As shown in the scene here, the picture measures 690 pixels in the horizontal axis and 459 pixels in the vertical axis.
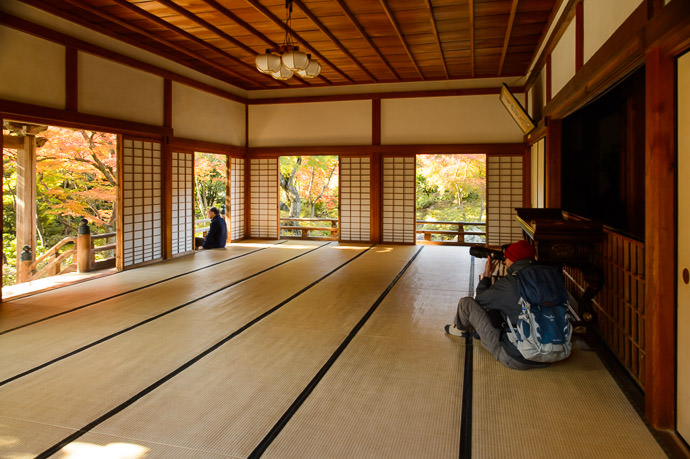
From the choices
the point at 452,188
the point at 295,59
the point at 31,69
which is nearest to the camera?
the point at 31,69

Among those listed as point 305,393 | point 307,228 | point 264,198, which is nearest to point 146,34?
point 264,198

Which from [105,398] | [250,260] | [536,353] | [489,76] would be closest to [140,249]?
[250,260]

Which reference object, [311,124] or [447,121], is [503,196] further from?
[311,124]

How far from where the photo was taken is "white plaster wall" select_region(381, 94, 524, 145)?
328 inches

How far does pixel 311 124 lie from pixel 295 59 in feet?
13.5

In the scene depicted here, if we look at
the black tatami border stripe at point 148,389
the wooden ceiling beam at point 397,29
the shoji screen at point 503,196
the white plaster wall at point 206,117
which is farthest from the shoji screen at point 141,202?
the shoji screen at point 503,196

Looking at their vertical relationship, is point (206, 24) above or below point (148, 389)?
→ above

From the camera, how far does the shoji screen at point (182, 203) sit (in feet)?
24.4

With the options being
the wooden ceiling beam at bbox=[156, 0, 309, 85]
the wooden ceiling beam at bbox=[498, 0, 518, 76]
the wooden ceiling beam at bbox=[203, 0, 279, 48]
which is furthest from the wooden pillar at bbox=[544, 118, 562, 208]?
the wooden ceiling beam at bbox=[156, 0, 309, 85]

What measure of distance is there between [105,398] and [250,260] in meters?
4.49

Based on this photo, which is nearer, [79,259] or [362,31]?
[362,31]

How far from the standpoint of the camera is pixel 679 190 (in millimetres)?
1946

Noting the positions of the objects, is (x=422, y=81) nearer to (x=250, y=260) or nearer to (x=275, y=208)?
(x=275, y=208)

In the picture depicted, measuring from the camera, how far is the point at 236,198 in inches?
374
